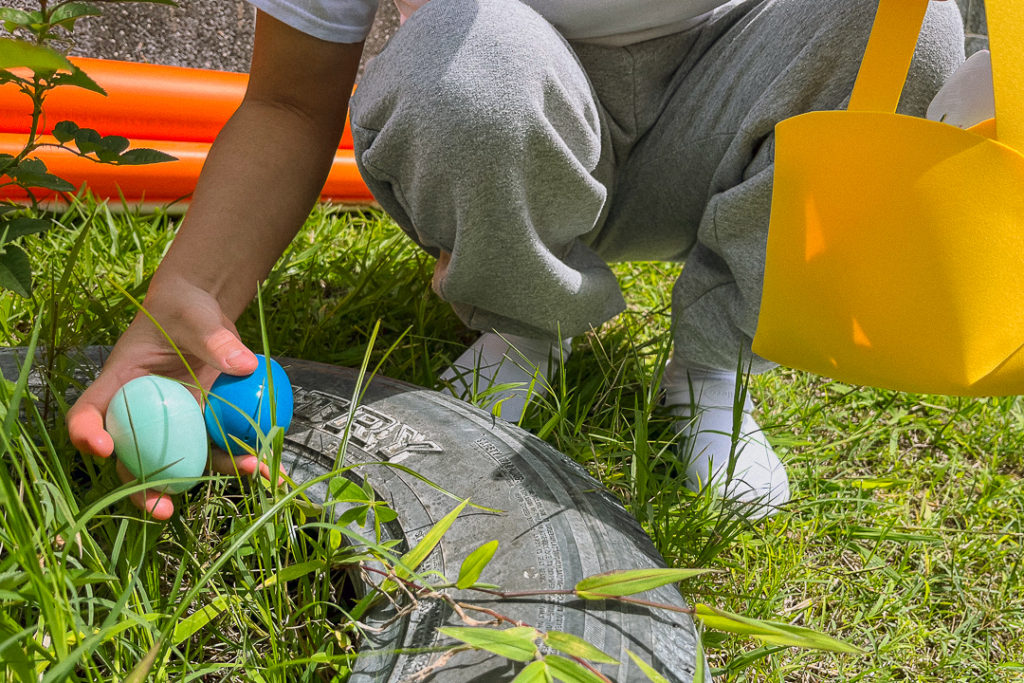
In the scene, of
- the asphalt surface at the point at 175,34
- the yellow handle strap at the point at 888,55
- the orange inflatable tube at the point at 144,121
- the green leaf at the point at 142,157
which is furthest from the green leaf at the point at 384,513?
the asphalt surface at the point at 175,34

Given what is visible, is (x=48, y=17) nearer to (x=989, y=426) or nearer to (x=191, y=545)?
(x=191, y=545)

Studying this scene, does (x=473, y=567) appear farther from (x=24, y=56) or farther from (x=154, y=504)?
(x=24, y=56)

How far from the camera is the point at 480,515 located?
3.04 ft

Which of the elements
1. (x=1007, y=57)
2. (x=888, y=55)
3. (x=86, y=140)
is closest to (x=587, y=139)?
(x=888, y=55)

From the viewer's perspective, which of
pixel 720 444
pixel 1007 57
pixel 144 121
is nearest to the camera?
pixel 1007 57

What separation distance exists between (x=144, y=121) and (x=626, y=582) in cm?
186

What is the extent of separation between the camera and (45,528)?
75cm

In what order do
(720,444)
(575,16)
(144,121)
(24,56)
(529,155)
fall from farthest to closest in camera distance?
(144,121), (720,444), (575,16), (529,155), (24,56)

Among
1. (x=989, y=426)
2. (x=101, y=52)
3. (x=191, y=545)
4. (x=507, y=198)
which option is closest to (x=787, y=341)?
(x=507, y=198)

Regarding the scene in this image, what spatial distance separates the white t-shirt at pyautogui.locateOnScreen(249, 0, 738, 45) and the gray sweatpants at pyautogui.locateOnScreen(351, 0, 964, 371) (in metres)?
0.04

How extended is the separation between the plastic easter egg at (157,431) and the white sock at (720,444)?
72 cm

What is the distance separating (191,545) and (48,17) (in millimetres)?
584

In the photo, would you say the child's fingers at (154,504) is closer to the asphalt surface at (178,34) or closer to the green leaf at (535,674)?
the green leaf at (535,674)

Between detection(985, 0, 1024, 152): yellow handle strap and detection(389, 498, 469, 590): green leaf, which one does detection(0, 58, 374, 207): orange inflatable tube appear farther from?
detection(985, 0, 1024, 152): yellow handle strap
